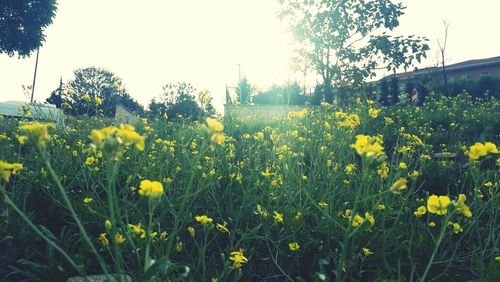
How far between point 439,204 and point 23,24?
23198 millimetres

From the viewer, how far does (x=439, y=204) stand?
1268 mm

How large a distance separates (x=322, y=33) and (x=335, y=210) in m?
6.00

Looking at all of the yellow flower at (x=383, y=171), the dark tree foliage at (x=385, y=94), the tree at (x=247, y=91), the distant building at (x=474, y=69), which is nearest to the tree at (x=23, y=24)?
the tree at (x=247, y=91)

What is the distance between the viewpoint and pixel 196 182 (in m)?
2.70

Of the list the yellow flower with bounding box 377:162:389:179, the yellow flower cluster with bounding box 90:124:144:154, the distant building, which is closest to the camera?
the yellow flower cluster with bounding box 90:124:144:154

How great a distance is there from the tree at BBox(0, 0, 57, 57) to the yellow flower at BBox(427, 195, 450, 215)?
75.1 feet

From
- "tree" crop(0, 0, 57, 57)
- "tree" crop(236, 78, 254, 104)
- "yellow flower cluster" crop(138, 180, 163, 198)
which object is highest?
"tree" crop(0, 0, 57, 57)

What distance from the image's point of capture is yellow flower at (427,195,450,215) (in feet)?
3.98

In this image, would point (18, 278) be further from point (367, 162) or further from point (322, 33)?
point (322, 33)

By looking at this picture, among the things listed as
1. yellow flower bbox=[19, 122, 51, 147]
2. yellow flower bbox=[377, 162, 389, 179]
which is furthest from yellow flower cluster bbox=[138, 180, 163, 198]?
yellow flower bbox=[377, 162, 389, 179]

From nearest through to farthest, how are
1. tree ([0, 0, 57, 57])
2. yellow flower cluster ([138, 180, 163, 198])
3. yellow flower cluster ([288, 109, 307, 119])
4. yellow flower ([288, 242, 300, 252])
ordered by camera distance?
1. yellow flower cluster ([138, 180, 163, 198])
2. yellow flower ([288, 242, 300, 252])
3. yellow flower cluster ([288, 109, 307, 119])
4. tree ([0, 0, 57, 57])

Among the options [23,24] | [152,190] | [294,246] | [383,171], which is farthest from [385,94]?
[23,24]

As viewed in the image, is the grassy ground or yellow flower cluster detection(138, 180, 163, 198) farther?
the grassy ground

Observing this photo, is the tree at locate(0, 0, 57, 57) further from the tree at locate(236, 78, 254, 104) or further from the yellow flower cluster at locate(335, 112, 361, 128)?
the yellow flower cluster at locate(335, 112, 361, 128)
